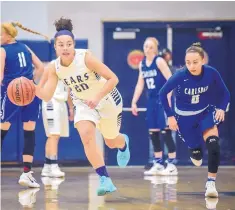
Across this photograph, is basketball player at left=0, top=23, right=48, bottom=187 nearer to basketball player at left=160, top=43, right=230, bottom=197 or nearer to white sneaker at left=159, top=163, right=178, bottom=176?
basketball player at left=160, top=43, right=230, bottom=197

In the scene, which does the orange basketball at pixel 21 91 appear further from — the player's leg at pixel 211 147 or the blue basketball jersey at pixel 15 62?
the player's leg at pixel 211 147

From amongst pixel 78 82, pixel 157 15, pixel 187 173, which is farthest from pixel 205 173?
pixel 78 82

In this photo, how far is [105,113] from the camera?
612cm

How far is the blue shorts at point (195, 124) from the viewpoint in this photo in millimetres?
6195

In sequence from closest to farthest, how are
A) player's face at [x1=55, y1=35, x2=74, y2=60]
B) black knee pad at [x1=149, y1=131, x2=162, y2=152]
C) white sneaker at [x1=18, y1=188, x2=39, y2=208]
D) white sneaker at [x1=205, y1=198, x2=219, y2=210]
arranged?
white sneaker at [x1=205, y1=198, x2=219, y2=210], white sneaker at [x1=18, y1=188, x2=39, y2=208], player's face at [x1=55, y1=35, x2=74, y2=60], black knee pad at [x1=149, y1=131, x2=162, y2=152]

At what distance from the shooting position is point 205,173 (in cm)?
882

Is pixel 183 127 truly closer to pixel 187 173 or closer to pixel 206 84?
pixel 206 84

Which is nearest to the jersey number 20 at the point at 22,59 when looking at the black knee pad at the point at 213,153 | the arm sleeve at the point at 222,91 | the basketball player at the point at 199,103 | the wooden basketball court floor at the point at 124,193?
the wooden basketball court floor at the point at 124,193

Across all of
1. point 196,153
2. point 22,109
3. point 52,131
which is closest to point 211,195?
point 196,153

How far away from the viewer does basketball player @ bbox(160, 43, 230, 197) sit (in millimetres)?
6086

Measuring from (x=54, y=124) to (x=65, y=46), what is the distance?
8.60 feet

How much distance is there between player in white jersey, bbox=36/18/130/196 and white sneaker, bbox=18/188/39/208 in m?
0.64

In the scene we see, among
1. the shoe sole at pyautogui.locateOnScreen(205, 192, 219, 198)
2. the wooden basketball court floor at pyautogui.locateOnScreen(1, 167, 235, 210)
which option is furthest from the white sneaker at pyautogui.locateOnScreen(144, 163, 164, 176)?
the shoe sole at pyautogui.locateOnScreen(205, 192, 219, 198)

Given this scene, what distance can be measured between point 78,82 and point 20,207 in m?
1.26
